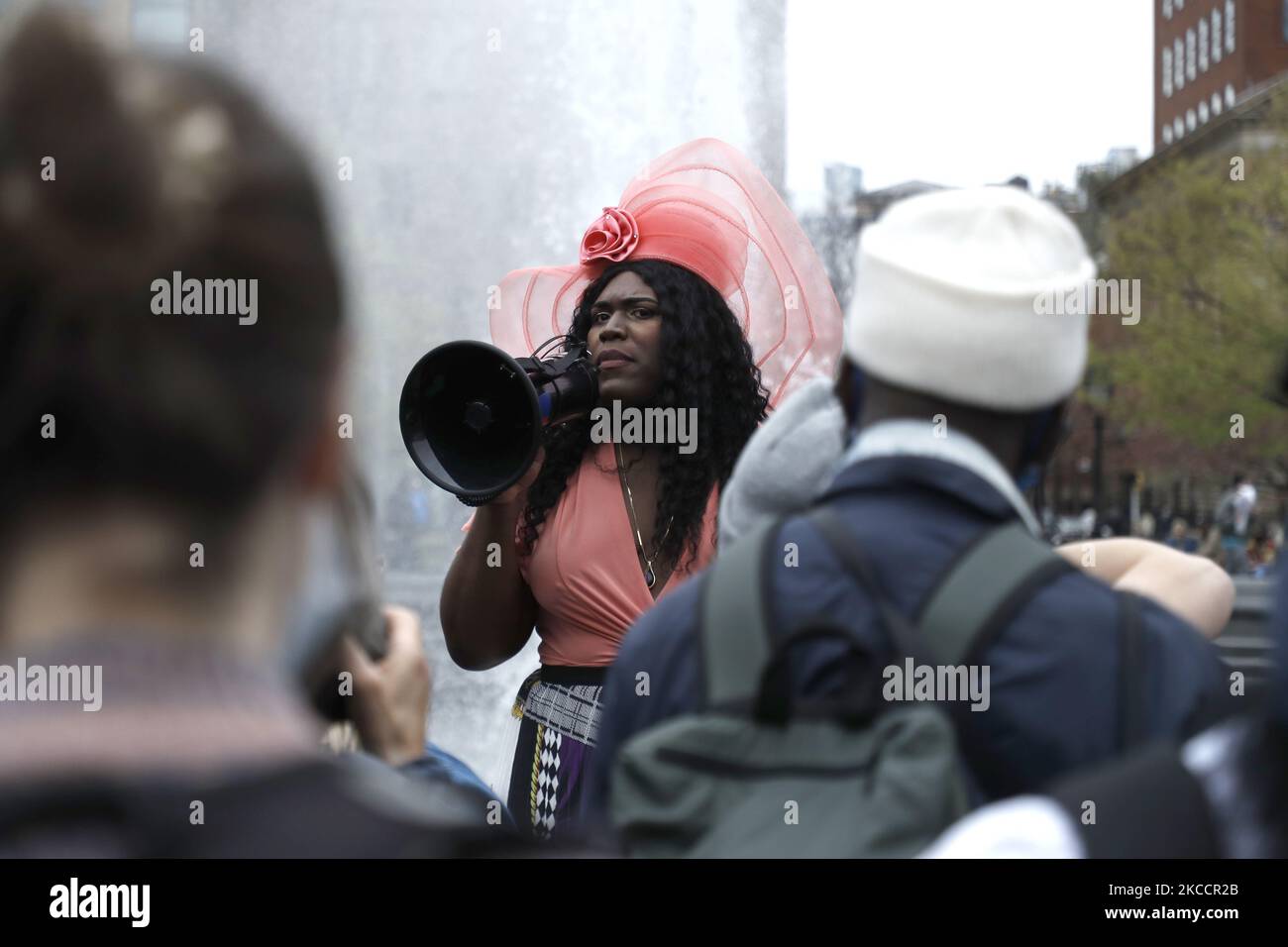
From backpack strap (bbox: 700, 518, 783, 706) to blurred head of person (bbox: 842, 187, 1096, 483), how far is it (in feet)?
0.79

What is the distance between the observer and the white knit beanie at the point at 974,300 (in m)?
1.76

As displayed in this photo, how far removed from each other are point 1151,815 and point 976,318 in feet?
2.70

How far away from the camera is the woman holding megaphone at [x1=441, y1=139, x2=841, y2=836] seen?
327 centimetres

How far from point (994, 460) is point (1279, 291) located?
2375 centimetres

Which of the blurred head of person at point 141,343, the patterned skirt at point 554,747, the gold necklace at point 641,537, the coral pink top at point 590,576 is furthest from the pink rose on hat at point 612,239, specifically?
the blurred head of person at point 141,343

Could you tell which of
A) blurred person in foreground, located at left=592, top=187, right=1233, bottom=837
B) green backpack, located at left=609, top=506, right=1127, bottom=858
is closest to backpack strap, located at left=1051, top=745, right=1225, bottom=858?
green backpack, located at left=609, top=506, right=1127, bottom=858

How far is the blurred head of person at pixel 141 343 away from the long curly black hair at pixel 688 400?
2.37 metres

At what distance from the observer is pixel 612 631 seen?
10.7ft

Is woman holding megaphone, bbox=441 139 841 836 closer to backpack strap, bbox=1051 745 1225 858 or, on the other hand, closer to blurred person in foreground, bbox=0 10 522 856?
backpack strap, bbox=1051 745 1225 858

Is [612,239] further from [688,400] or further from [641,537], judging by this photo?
[641,537]
